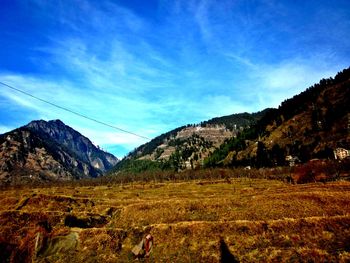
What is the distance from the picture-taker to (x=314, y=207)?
46.7m

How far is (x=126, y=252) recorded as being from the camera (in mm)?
33188

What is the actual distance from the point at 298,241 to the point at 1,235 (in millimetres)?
34755

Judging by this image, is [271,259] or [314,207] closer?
[271,259]

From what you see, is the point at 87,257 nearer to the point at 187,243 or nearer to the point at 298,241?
the point at 187,243

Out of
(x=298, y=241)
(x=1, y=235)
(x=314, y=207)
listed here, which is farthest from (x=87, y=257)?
(x=314, y=207)

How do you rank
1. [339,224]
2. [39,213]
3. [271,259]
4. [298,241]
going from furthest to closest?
[39,213] → [339,224] → [298,241] → [271,259]

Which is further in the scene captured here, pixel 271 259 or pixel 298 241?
pixel 298 241

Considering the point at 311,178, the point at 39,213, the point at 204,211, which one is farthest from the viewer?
the point at 311,178

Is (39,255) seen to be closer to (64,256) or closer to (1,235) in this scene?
(64,256)

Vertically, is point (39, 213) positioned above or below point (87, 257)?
above

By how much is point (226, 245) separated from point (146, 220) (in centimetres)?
2301

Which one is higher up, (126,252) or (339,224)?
(339,224)

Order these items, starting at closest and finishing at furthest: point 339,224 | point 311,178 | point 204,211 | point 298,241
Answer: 1. point 298,241
2. point 339,224
3. point 204,211
4. point 311,178

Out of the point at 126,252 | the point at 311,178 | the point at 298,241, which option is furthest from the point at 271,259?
the point at 311,178
